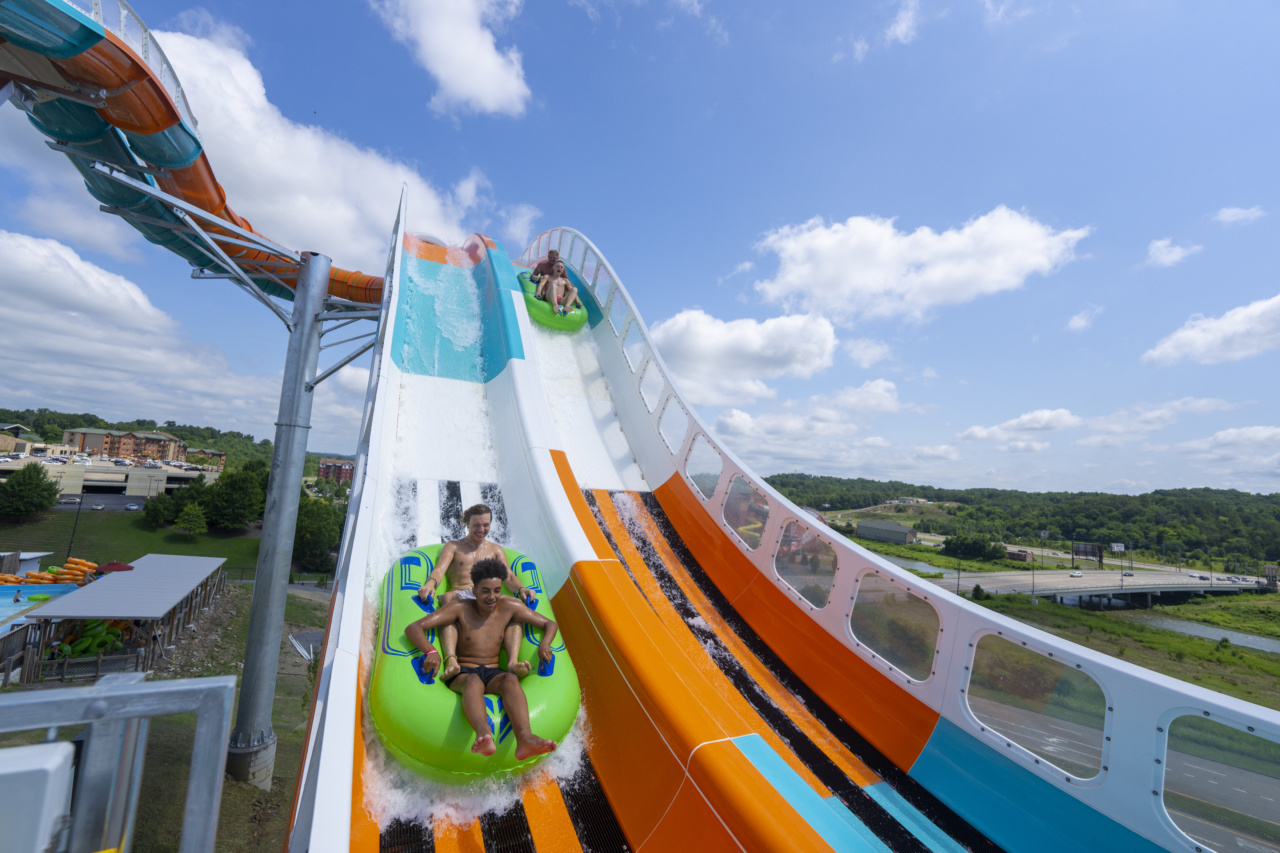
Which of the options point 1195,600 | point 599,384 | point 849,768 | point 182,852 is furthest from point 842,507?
point 182,852

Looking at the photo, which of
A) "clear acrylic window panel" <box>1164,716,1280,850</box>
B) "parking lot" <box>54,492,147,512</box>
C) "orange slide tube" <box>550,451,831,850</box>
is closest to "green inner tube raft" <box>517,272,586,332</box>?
"orange slide tube" <box>550,451,831,850</box>

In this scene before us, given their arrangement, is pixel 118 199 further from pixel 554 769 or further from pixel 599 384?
pixel 554 769

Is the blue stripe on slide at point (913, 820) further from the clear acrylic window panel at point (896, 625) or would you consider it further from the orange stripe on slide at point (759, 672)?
the clear acrylic window panel at point (896, 625)

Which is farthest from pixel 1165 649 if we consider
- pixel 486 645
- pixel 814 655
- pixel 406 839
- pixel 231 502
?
pixel 231 502

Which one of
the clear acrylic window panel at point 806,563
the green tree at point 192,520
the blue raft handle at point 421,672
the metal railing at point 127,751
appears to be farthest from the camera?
the green tree at point 192,520

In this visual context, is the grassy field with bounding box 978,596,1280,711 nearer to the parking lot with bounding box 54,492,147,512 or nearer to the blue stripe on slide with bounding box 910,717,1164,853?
the blue stripe on slide with bounding box 910,717,1164,853

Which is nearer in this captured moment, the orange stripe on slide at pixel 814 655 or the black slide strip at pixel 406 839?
the black slide strip at pixel 406 839

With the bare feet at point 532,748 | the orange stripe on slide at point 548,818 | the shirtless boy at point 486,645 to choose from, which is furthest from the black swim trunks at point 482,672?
the orange stripe on slide at point 548,818
